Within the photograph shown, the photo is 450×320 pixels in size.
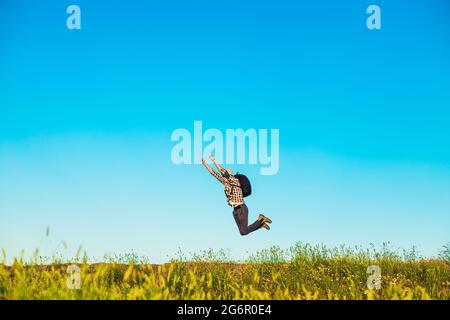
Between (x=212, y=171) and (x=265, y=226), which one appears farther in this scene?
(x=265, y=226)

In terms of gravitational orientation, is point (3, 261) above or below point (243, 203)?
below

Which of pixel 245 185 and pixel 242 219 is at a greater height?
pixel 245 185

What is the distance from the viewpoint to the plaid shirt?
10483mm

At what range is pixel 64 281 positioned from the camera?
6.36 meters

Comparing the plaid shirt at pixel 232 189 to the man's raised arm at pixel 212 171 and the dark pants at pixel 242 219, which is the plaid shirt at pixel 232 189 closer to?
the man's raised arm at pixel 212 171

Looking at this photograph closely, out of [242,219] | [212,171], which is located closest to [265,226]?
[242,219]

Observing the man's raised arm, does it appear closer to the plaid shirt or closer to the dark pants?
the plaid shirt

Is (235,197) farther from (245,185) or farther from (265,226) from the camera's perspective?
(265,226)

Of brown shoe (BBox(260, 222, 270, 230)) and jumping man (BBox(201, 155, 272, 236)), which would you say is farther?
brown shoe (BBox(260, 222, 270, 230))

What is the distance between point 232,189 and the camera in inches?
417

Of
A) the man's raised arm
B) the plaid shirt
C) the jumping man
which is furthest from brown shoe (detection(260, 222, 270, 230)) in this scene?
the man's raised arm
